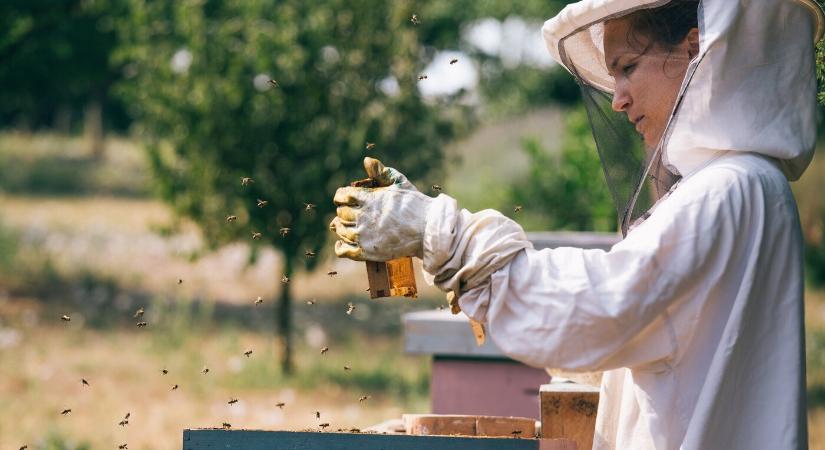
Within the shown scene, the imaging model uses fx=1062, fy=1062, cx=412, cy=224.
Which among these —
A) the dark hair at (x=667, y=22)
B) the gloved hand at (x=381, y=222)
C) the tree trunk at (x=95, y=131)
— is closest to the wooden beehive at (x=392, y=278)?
the gloved hand at (x=381, y=222)

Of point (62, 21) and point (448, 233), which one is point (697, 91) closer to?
point (448, 233)

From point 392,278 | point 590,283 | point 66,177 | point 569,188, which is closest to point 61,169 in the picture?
point 66,177

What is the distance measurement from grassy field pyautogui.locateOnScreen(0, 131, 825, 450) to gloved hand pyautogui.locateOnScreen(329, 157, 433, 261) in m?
4.23

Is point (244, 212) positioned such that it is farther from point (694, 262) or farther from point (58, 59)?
point (694, 262)

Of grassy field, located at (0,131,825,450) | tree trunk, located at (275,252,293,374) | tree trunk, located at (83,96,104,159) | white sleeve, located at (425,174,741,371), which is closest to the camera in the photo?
white sleeve, located at (425,174,741,371)

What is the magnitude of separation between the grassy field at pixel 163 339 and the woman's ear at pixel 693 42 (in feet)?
14.8

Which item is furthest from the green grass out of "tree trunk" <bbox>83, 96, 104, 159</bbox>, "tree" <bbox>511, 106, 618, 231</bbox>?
"tree" <bbox>511, 106, 618, 231</bbox>

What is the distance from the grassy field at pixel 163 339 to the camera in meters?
7.13

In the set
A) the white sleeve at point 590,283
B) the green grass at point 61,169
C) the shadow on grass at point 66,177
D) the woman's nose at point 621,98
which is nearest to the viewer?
the white sleeve at point 590,283

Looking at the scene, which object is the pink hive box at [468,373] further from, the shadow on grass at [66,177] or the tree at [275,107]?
the shadow on grass at [66,177]

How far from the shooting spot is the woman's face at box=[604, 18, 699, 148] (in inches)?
73.0

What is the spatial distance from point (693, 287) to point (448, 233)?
1.28 feet

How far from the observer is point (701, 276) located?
1642 mm

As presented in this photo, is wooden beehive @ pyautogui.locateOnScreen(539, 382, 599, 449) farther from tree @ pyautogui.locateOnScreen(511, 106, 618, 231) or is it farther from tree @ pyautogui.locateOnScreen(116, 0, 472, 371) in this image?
tree @ pyautogui.locateOnScreen(511, 106, 618, 231)
